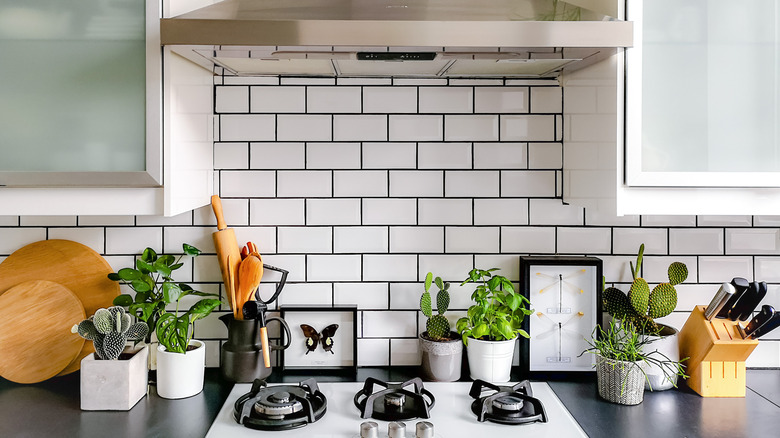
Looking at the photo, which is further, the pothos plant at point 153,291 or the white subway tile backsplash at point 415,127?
the white subway tile backsplash at point 415,127

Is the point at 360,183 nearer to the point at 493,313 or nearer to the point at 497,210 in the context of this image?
the point at 497,210

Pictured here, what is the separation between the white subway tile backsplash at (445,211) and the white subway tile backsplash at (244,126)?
0.50 m

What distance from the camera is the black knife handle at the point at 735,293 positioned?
61.5 inches

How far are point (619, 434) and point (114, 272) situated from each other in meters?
1.41

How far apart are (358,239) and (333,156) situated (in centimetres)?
25

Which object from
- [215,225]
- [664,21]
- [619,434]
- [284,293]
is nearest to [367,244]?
[284,293]

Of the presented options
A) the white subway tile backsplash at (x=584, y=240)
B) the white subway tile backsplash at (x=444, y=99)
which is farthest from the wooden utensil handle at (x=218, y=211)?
the white subway tile backsplash at (x=584, y=240)

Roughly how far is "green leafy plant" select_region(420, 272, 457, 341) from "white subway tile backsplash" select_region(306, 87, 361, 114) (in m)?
0.55

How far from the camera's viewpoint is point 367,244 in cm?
181

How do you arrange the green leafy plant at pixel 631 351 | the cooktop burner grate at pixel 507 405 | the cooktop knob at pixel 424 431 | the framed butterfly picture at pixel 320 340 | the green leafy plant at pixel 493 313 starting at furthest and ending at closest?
the framed butterfly picture at pixel 320 340
the green leafy plant at pixel 493 313
the green leafy plant at pixel 631 351
the cooktop burner grate at pixel 507 405
the cooktop knob at pixel 424 431

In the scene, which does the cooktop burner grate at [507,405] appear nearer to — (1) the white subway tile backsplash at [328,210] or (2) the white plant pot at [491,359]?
(2) the white plant pot at [491,359]

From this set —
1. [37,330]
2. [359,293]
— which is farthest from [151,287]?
[359,293]

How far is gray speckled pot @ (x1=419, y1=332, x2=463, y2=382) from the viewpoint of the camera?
1.69m

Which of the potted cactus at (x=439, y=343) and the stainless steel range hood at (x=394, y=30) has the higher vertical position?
the stainless steel range hood at (x=394, y=30)
